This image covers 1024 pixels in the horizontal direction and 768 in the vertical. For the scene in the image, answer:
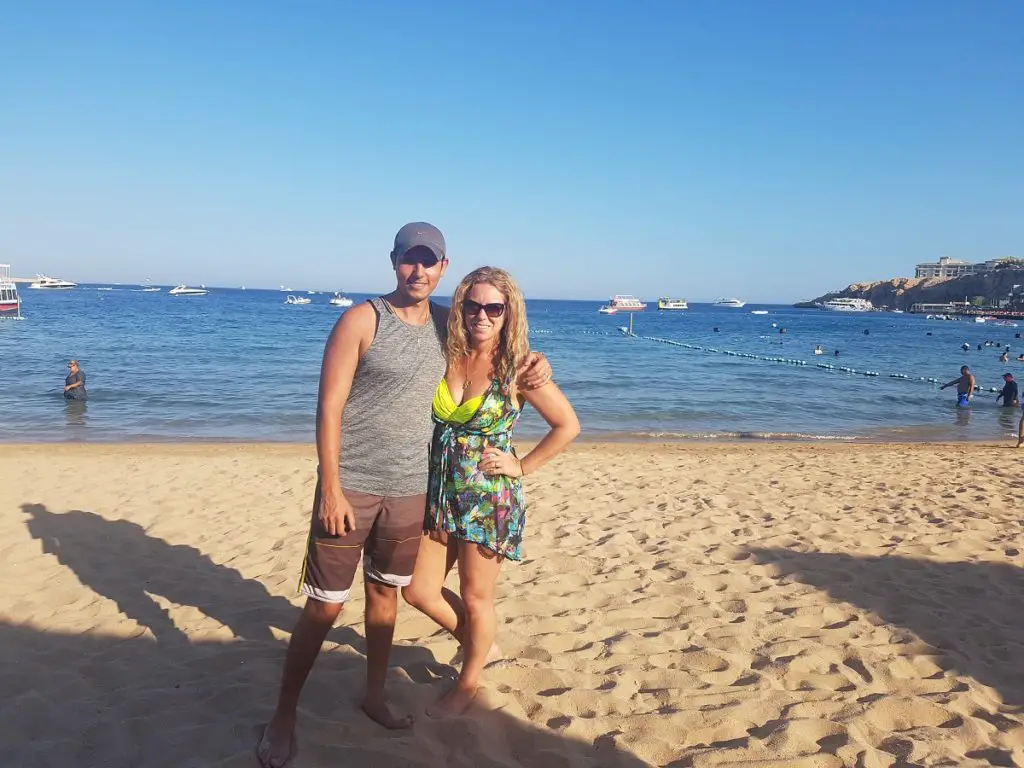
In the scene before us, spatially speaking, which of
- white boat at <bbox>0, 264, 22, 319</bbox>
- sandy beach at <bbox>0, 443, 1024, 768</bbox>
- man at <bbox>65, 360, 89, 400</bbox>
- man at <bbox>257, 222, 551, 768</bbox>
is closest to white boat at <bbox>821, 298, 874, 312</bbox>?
white boat at <bbox>0, 264, 22, 319</bbox>

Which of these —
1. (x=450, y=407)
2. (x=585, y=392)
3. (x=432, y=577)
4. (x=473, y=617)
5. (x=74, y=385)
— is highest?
(x=450, y=407)

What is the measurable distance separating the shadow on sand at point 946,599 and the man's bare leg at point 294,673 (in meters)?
3.09

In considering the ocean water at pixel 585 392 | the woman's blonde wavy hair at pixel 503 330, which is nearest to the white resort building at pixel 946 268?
the ocean water at pixel 585 392

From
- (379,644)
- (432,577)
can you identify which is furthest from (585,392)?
(379,644)

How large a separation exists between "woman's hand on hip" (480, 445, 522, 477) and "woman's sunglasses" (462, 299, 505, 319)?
541 mm

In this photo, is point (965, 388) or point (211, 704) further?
point (965, 388)

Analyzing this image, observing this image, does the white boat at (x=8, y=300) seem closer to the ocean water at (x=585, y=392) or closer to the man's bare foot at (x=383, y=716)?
the ocean water at (x=585, y=392)

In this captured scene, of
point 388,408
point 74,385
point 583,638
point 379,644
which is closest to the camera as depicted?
point 388,408

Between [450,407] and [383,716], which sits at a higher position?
[450,407]

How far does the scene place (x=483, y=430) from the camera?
281cm

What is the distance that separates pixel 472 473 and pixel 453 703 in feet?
3.52

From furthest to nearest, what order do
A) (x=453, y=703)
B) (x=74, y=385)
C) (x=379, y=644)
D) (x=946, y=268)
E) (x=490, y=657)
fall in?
(x=946, y=268) < (x=74, y=385) < (x=490, y=657) < (x=453, y=703) < (x=379, y=644)

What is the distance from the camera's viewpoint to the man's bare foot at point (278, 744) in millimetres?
2636

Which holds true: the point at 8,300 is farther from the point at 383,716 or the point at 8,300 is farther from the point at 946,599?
the point at 946,599
